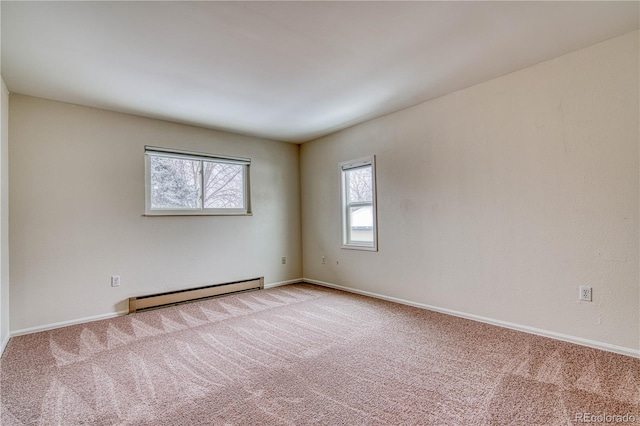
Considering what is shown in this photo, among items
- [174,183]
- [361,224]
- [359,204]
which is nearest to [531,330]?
[361,224]

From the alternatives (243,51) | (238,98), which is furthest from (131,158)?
(243,51)

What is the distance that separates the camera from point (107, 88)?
2.92m

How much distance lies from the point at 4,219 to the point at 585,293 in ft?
16.7

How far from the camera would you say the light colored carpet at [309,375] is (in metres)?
1.67

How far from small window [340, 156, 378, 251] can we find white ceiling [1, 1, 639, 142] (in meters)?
1.14

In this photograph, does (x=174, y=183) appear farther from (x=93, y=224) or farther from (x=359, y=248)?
(x=359, y=248)

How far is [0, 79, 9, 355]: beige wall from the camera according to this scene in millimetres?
2648

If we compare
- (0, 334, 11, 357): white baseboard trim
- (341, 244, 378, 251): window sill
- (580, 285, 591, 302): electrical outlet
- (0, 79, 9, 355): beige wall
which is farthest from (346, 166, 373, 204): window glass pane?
(0, 334, 11, 357): white baseboard trim

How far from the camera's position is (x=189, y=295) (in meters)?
3.96

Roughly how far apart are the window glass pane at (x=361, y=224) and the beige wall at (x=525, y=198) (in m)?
0.27

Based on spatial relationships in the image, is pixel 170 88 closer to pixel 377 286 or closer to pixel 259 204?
pixel 259 204

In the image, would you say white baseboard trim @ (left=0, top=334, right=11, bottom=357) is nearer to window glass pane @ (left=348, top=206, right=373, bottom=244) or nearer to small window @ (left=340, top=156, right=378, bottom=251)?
small window @ (left=340, top=156, right=378, bottom=251)

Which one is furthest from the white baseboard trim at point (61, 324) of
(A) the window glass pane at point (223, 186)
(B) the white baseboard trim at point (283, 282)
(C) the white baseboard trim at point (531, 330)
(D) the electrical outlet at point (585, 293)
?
(D) the electrical outlet at point (585, 293)

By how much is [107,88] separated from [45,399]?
263cm
